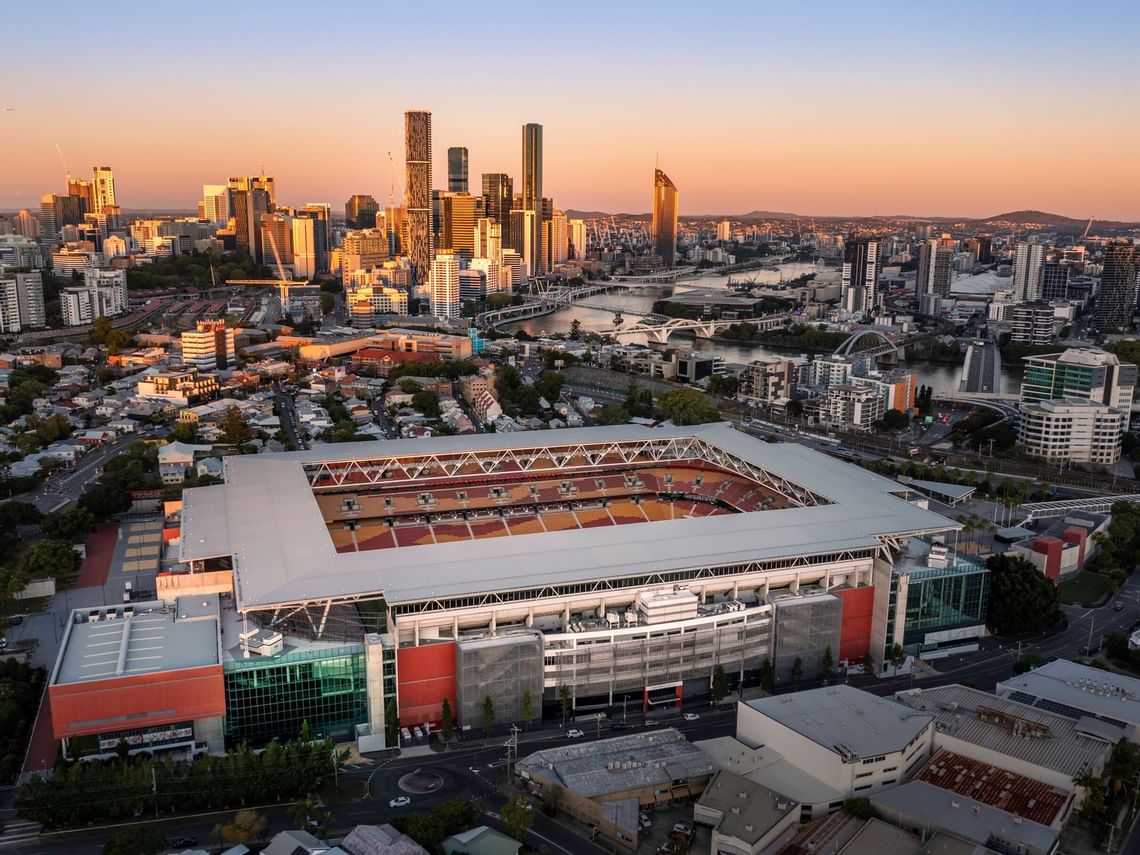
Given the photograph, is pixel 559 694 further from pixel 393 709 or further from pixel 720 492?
pixel 720 492

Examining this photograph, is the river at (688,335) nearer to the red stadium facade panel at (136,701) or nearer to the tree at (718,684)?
the tree at (718,684)

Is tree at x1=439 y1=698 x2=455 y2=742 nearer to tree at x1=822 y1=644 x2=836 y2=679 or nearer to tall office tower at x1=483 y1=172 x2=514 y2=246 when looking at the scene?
tree at x1=822 y1=644 x2=836 y2=679

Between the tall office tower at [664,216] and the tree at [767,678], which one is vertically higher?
the tall office tower at [664,216]

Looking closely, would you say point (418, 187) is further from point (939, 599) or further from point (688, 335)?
point (939, 599)

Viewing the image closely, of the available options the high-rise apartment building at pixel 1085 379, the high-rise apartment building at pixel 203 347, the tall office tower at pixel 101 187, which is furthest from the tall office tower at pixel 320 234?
the high-rise apartment building at pixel 1085 379

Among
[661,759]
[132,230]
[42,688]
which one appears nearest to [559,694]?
[661,759]

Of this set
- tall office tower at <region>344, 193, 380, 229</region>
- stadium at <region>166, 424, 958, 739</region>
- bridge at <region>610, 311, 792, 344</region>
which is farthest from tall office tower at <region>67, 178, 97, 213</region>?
stadium at <region>166, 424, 958, 739</region>
